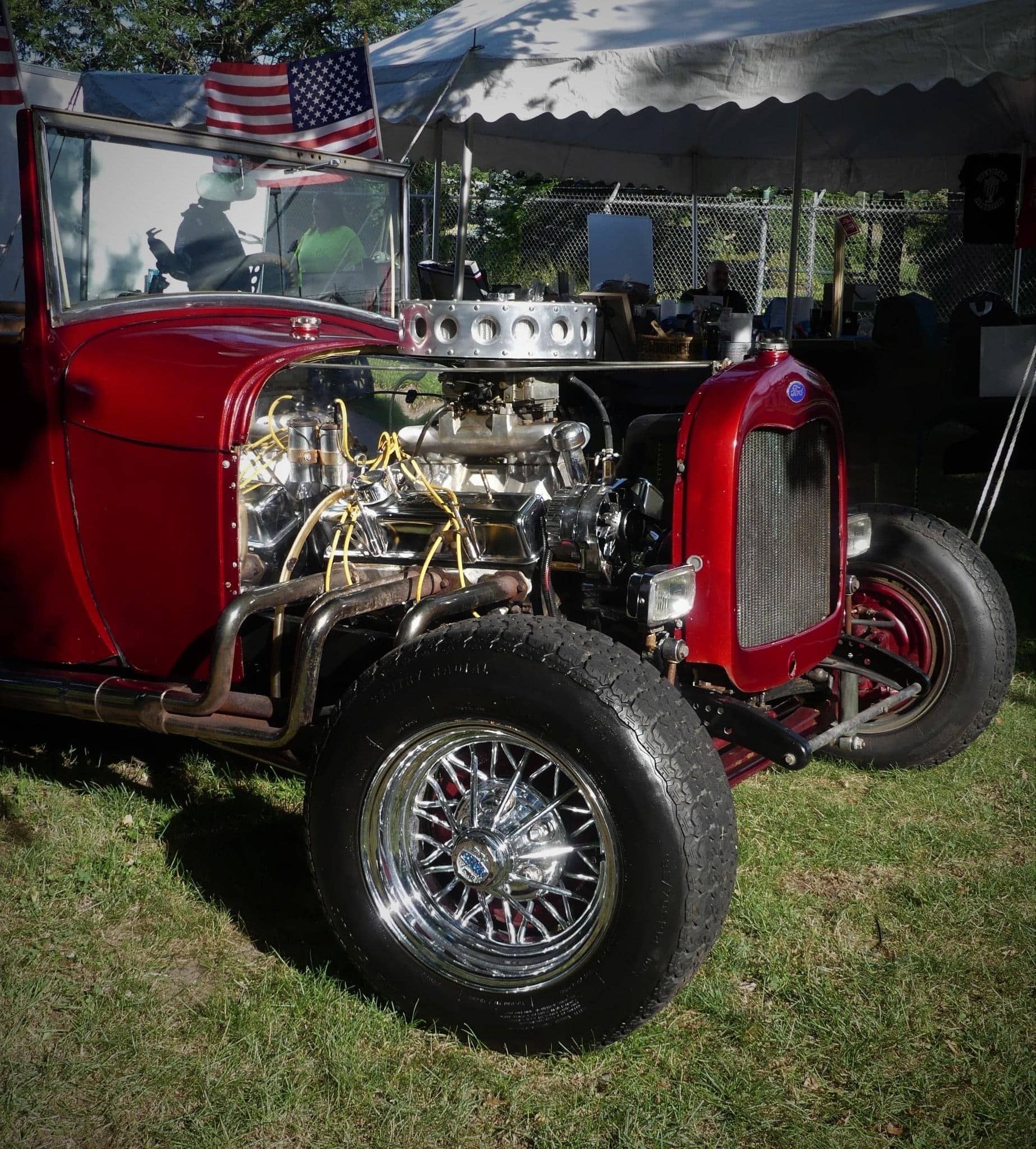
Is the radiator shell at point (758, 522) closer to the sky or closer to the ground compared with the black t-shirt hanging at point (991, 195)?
closer to the ground

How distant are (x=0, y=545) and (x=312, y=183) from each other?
1606 millimetres

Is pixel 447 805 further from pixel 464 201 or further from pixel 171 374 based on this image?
pixel 464 201

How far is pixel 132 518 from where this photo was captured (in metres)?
2.77

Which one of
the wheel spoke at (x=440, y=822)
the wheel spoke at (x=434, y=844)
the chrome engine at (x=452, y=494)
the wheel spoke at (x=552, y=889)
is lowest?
the wheel spoke at (x=552, y=889)

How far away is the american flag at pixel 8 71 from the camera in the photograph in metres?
5.34

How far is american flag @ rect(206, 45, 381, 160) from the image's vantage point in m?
6.36

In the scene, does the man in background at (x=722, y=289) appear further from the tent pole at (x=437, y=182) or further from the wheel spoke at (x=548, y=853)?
the wheel spoke at (x=548, y=853)

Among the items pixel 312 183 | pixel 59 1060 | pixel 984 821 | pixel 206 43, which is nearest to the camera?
pixel 59 1060

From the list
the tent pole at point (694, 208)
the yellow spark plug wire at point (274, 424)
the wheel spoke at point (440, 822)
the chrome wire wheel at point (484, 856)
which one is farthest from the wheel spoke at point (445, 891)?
the tent pole at point (694, 208)

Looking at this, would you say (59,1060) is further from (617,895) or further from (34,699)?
(617,895)

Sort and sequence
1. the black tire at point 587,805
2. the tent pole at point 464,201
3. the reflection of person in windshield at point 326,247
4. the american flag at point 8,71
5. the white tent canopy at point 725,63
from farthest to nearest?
1. the american flag at point 8,71
2. the white tent canopy at point 725,63
3. the tent pole at point 464,201
4. the reflection of person in windshield at point 326,247
5. the black tire at point 587,805

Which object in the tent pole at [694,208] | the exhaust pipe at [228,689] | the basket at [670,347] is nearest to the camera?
the exhaust pipe at [228,689]

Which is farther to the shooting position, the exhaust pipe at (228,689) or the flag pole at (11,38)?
the flag pole at (11,38)

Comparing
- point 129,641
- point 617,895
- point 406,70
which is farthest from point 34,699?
point 406,70
